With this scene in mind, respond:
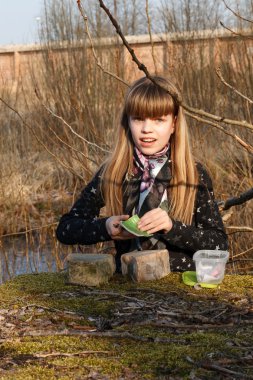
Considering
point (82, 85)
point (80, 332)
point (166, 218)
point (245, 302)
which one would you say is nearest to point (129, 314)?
point (80, 332)

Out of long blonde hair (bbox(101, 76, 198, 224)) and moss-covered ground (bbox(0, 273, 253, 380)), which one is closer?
moss-covered ground (bbox(0, 273, 253, 380))

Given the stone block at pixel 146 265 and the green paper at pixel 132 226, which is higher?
the green paper at pixel 132 226

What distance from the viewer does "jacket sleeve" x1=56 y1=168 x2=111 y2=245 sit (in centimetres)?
322

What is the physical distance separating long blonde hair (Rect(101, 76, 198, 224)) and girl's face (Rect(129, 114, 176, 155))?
0.02m

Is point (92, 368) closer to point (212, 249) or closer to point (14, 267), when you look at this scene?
point (212, 249)

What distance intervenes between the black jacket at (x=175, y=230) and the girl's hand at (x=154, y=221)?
14 cm

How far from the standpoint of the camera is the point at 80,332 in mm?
2162

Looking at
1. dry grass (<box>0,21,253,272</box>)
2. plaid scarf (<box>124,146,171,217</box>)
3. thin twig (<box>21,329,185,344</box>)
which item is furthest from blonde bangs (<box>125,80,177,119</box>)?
dry grass (<box>0,21,253,272</box>)

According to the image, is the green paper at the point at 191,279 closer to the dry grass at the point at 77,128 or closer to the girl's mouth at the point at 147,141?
the girl's mouth at the point at 147,141

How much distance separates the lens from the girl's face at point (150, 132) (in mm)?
3080

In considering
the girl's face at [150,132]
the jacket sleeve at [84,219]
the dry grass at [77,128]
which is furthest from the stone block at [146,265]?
the dry grass at [77,128]

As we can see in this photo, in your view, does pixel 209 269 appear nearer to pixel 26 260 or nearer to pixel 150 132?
pixel 150 132

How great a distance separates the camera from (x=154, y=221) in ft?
9.21

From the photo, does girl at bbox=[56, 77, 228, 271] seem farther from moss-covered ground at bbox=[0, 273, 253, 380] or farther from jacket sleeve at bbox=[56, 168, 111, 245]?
moss-covered ground at bbox=[0, 273, 253, 380]
